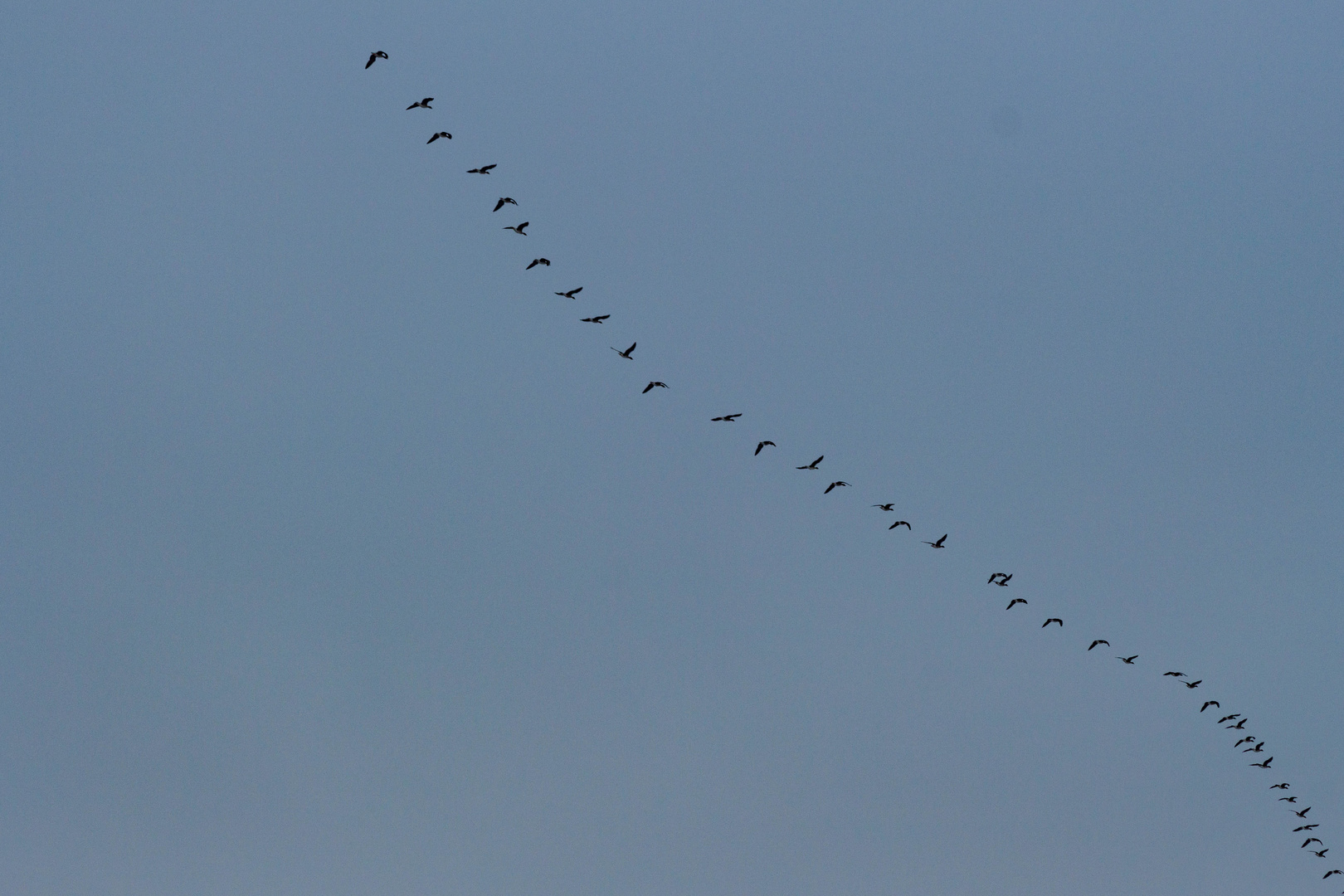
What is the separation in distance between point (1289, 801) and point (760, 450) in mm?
82715

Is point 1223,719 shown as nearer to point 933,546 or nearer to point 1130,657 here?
point 1130,657

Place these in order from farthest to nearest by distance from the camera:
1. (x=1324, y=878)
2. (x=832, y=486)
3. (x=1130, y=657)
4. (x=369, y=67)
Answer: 1. (x=1324, y=878)
2. (x=1130, y=657)
3. (x=832, y=486)
4. (x=369, y=67)

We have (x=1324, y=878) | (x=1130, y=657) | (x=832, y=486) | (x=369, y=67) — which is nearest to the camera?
(x=369, y=67)

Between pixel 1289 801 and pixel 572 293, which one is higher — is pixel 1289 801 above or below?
above

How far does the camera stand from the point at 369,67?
11175cm

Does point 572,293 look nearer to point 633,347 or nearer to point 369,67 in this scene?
point 633,347

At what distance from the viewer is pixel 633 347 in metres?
114

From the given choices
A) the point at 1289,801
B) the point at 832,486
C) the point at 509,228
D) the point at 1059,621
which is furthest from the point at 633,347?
the point at 1289,801

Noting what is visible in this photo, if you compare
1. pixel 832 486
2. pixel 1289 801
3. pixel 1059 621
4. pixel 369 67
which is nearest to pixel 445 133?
pixel 369 67

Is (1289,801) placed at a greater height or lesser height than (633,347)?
greater

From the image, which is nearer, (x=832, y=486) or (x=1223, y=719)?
(x=832, y=486)

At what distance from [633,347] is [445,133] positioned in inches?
998

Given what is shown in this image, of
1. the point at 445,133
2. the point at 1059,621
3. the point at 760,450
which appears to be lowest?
the point at 760,450

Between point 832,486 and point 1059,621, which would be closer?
point 832,486
